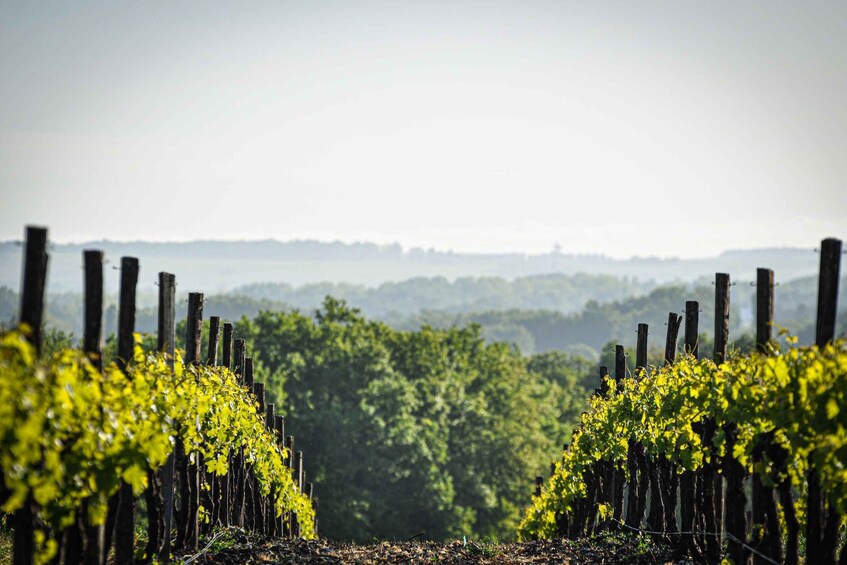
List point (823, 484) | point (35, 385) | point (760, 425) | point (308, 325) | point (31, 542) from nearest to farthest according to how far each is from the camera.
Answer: point (35, 385)
point (31, 542)
point (823, 484)
point (760, 425)
point (308, 325)

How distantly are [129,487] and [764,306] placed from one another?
5903 millimetres

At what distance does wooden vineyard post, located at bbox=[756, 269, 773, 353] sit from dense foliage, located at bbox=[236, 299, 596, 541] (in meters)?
27.6

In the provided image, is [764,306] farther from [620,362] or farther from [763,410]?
[620,362]

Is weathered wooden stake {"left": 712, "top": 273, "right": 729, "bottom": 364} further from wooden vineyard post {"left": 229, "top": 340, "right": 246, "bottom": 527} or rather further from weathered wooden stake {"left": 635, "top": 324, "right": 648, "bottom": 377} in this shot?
wooden vineyard post {"left": 229, "top": 340, "right": 246, "bottom": 527}

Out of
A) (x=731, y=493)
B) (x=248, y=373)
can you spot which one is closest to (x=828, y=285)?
(x=731, y=493)

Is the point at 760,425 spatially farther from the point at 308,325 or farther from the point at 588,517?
the point at 308,325

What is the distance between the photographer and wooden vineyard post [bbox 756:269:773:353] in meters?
8.12

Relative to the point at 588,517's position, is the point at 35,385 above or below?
above

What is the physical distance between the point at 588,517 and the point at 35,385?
40.8ft

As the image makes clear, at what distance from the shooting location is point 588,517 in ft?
51.8

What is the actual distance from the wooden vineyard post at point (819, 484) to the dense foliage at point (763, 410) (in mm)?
202

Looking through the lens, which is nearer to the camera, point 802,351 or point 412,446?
point 802,351

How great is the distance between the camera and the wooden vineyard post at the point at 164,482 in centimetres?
844

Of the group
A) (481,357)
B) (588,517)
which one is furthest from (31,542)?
(481,357)
